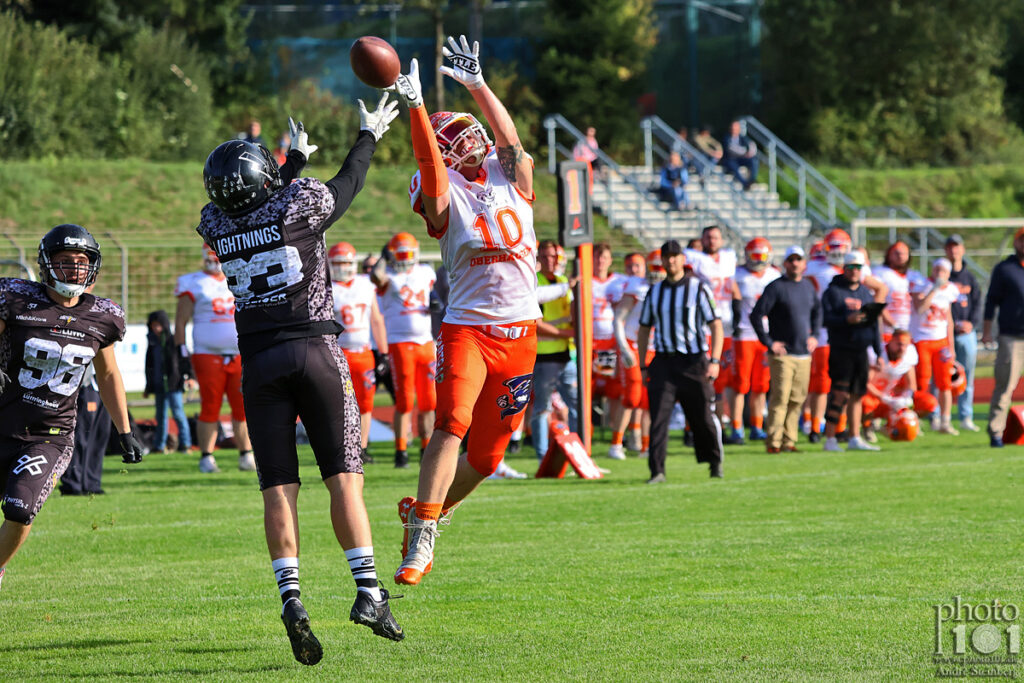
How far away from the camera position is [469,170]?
6203 millimetres

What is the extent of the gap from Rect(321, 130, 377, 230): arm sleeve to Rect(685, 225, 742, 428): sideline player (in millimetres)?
8859

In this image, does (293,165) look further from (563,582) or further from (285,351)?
(563,582)

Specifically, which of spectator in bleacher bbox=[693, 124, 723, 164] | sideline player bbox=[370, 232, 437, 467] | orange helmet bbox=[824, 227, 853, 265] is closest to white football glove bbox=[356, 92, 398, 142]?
sideline player bbox=[370, 232, 437, 467]

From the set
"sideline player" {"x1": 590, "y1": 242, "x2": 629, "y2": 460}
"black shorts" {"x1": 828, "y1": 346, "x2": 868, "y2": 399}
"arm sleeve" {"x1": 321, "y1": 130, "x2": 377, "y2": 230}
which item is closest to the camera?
"arm sleeve" {"x1": 321, "y1": 130, "x2": 377, "y2": 230}

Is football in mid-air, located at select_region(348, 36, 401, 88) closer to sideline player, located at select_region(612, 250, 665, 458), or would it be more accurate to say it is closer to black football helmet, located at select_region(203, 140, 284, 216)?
black football helmet, located at select_region(203, 140, 284, 216)

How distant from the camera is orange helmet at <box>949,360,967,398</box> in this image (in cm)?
1520

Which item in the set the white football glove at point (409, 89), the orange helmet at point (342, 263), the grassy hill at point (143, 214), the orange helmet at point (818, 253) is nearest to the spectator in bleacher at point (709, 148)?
the grassy hill at point (143, 214)

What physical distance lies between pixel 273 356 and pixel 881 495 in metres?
6.17

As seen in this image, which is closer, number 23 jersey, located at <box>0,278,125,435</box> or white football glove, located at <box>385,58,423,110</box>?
white football glove, located at <box>385,58,423,110</box>

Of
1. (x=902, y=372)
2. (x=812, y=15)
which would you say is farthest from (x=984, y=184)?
(x=902, y=372)

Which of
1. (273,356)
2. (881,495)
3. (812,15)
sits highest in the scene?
(812,15)

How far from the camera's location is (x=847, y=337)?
44.3 feet

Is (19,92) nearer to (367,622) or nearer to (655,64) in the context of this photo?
(655,64)

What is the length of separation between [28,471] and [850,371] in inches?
369
